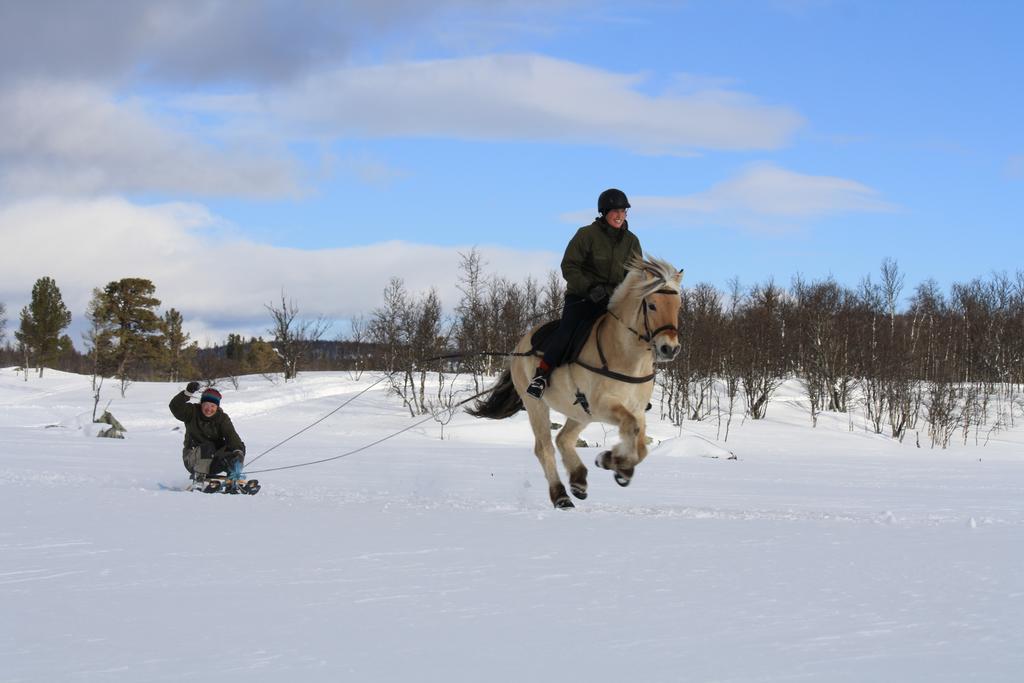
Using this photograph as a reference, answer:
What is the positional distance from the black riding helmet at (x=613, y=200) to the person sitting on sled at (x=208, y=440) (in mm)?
5724

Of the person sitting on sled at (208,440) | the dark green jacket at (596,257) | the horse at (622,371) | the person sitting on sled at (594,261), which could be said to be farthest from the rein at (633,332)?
the person sitting on sled at (208,440)

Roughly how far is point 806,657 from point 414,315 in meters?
41.5

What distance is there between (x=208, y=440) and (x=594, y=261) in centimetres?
588

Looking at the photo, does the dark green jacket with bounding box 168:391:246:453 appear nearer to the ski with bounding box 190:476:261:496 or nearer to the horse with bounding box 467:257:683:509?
the ski with bounding box 190:476:261:496

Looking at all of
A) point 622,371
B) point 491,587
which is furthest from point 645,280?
point 491,587

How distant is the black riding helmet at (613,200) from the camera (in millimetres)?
9820

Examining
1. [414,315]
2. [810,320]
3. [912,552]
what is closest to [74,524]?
[912,552]

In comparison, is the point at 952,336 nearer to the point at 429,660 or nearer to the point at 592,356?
the point at 592,356

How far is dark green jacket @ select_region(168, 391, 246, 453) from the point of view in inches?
497

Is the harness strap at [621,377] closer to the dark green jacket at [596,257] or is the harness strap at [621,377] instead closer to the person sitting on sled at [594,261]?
the person sitting on sled at [594,261]

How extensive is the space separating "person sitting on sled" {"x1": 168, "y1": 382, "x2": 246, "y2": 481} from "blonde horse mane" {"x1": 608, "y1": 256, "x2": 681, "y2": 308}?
5.69 metres

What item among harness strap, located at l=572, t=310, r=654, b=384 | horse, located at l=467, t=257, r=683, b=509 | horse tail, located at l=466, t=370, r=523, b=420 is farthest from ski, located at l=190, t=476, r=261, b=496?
harness strap, located at l=572, t=310, r=654, b=384

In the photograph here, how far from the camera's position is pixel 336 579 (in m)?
5.90

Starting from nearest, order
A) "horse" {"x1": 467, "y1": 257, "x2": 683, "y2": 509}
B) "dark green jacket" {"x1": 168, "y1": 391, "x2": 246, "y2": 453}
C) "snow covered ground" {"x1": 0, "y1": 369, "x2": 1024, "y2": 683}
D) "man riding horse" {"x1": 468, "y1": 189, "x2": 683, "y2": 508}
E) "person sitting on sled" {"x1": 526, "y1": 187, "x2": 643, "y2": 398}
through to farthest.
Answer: "snow covered ground" {"x1": 0, "y1": 369, "x2": 1024, "y2": 683}
"horse" {"x1": 467, "y1": 257, "x2": 683, "y2": 509}
"man riding horse" {"x1": 468, "y1": 189, "x2": 683, "y2": 508}
"person sitting on sled" {"x1": 526, "y1": 187, "x2": 643, "y2": 398}
"dark green jacket" {"x1": 168, "y1": 391, "x2": 246, "y2": 453}
